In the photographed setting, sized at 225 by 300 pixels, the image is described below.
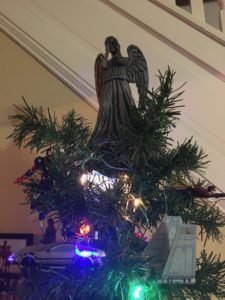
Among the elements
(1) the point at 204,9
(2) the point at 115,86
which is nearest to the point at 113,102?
(2) the point at 115,86

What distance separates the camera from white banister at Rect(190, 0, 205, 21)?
1020 millimetres

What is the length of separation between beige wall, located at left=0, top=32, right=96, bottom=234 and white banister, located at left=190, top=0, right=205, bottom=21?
0.42 meters

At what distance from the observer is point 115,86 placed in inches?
22.9

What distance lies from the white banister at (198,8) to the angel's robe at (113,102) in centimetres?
53

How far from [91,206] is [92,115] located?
1.73 feet

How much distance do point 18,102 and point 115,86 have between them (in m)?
0.46

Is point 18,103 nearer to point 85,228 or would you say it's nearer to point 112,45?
point 112,45

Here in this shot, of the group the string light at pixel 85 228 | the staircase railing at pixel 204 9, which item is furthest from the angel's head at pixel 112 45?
Result: the staircase railing at pixel 204 9

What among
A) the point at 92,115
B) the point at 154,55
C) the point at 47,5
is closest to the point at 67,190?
the point at 92,115

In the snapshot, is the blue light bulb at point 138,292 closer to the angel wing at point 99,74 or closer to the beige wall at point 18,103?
the angel wing at point 99,74

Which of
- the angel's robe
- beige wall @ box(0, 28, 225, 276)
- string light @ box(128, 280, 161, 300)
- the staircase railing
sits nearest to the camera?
string light @ box(128, 280, 161, 300)

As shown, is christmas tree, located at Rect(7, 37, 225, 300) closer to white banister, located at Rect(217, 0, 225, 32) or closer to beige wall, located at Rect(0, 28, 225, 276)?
beige wall, located at Rect(0, 28, 225, 276)

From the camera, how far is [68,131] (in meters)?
0.51

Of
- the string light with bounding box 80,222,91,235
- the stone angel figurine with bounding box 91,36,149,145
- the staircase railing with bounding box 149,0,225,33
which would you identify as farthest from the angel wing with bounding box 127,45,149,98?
the staircase railing with bounding box 149,0,225,33
